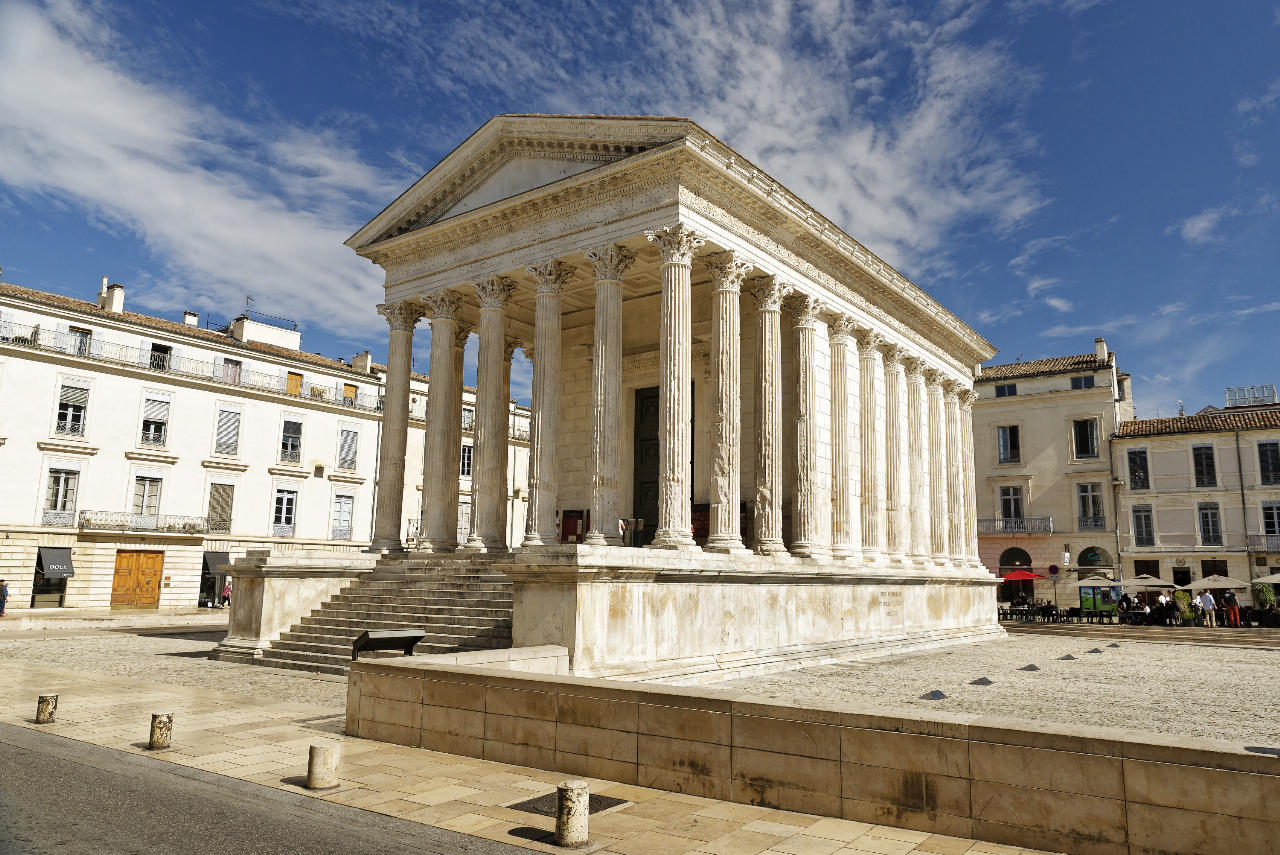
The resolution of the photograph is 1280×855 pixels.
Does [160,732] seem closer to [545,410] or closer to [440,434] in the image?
[545,410]

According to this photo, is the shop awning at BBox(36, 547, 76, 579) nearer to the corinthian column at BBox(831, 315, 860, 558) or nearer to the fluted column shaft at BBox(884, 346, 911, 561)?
the corinthian column at BBox(831, 315, 860, 558)

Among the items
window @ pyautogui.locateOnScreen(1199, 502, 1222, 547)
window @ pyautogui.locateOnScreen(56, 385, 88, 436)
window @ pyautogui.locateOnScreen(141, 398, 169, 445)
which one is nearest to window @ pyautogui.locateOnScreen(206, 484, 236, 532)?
window @ pyautogui.locateOnScreen(141, 398, 169, 445)

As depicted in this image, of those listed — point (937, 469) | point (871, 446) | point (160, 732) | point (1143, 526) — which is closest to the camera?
point (160, 732)

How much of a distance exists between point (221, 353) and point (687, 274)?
30328mm

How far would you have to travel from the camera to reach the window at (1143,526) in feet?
150

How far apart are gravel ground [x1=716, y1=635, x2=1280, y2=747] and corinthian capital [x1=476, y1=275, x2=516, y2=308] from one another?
412 inches

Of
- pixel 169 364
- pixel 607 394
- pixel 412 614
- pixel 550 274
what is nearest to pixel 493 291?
pixel 550 274

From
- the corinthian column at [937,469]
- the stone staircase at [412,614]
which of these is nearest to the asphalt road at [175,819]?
the stone staircase at [412,614]

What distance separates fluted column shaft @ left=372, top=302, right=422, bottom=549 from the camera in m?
21.9

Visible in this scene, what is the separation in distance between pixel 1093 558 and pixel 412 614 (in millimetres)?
41419

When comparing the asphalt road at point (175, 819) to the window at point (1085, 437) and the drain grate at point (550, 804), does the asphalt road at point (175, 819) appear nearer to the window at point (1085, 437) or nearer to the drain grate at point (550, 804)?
the drain grate at point (550, 804)

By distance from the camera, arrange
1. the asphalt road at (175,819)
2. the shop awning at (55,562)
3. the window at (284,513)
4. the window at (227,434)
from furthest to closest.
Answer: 1. the window at (284,513)
2. the window at (227,434)
3. the shop awning at (55,562)
4. the asphalt road at (175,819)

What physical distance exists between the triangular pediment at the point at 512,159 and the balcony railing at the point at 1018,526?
38.0m

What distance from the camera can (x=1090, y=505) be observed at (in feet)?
156
